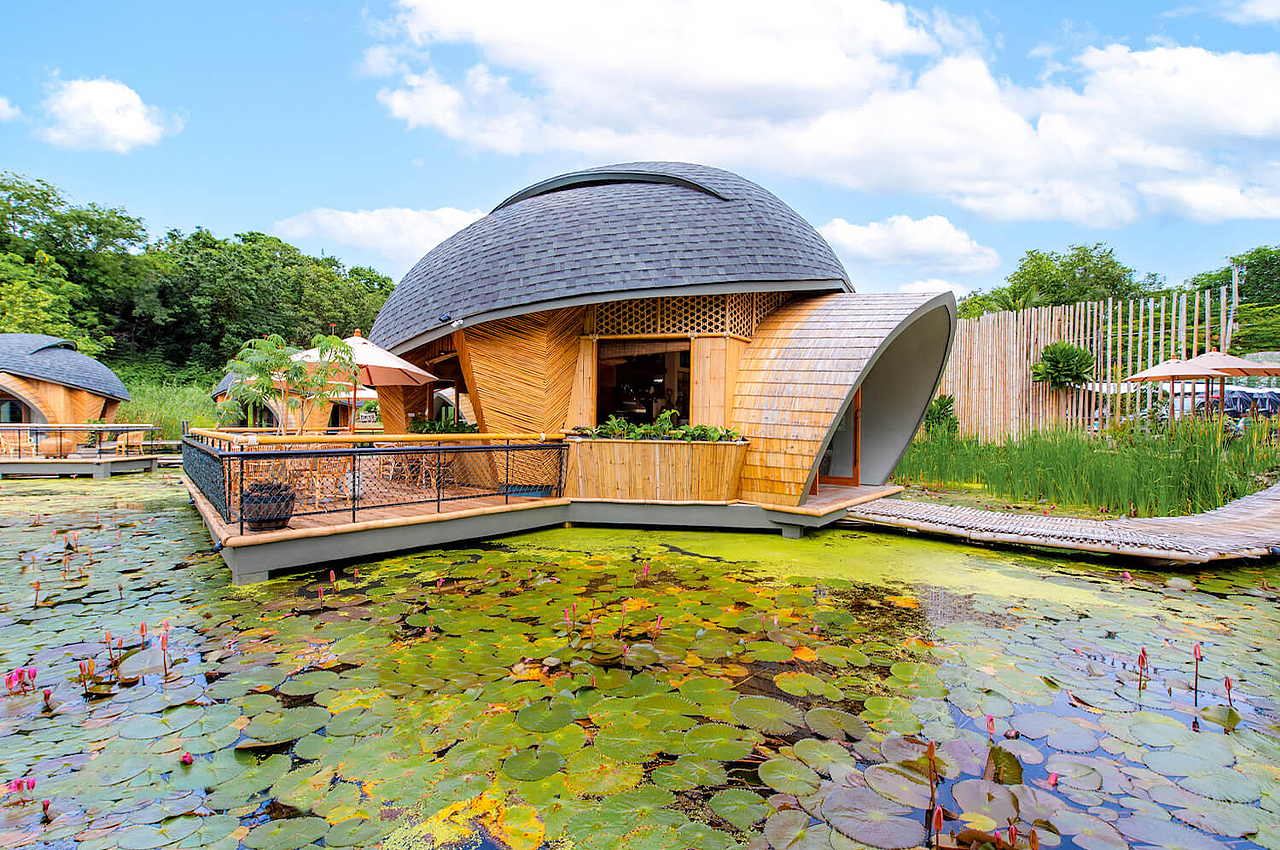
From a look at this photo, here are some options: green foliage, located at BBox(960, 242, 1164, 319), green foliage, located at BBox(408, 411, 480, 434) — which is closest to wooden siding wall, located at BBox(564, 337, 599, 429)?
green foliage, located at BBox(408, 411, 480, 434)

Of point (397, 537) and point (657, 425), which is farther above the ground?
point (657, 425)

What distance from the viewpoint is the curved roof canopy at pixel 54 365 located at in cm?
A: 1423

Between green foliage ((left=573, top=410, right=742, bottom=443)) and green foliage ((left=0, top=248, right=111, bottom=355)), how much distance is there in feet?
71.0

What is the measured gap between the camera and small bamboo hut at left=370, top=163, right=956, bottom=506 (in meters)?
7.03

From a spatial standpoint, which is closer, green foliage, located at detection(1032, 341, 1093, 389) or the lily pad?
the lily pad

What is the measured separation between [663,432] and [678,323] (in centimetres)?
148

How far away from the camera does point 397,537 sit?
18.9 ft

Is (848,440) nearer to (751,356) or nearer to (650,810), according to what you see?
(751,356)

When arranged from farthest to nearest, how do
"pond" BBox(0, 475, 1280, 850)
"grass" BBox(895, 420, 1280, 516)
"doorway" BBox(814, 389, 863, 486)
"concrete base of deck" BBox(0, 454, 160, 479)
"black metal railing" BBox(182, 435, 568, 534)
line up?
"concrete base of deck" BBox(0, 454, 160, 479) → "doorway" BBox(814, 389, 863, 486) → "grass" BBox(895, 420, 1280, 516) → "black metal railing" BBox(182, 435, 568, 534) → "pond" BBox(0, 475, 1280, 850)

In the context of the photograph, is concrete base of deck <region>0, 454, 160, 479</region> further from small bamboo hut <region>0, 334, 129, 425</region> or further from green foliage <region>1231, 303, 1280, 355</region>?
green foliage <region>1231, 303, 1280, 355</region>

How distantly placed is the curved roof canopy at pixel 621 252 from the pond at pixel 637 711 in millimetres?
3671

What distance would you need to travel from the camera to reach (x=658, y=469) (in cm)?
704

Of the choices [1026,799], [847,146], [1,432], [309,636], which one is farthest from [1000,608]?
[847,146]

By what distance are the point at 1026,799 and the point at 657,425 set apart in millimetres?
5443
